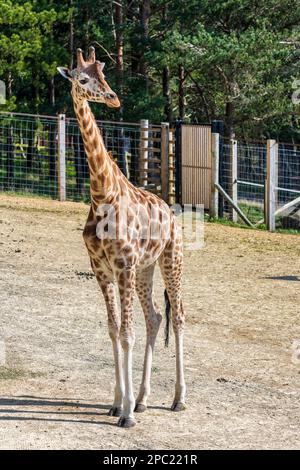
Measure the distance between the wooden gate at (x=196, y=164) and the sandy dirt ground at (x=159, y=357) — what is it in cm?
480

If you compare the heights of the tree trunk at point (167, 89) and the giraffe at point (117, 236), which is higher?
the tree trunk at point (167, 89)

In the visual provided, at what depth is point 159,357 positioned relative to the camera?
10.3 meters

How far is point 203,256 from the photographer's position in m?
16.5

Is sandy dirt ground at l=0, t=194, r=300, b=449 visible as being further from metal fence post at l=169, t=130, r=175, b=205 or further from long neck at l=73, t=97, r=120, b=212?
metal fence post at l=169, t=130, r=175, b=205

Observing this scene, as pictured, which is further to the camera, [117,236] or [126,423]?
[117,236]

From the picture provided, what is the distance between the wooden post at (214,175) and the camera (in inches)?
838

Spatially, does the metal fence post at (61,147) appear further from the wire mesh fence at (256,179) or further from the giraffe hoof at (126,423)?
the giraffe hoof at (126,423)

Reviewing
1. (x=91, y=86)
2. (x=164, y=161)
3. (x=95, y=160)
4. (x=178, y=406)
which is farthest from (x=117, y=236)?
(x=164, y=161)

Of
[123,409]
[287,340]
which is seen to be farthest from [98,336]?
[123,409]

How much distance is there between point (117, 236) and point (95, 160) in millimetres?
602

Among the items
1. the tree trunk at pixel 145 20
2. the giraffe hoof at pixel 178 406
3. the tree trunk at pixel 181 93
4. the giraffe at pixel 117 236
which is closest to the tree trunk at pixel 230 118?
the tree trunk at pixel 145 20

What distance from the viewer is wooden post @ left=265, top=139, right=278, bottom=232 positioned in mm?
20391

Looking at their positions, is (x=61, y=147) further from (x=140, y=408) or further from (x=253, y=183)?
(x=140, y=408)

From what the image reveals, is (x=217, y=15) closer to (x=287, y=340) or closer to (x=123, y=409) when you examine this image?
(x=287, y=340)
